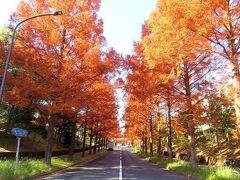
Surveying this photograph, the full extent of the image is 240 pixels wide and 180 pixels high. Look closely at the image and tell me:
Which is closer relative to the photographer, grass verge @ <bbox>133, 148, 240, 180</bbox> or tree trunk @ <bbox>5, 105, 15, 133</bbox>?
grass verge @ <bbox>133, 148, 240, 180</bbox>

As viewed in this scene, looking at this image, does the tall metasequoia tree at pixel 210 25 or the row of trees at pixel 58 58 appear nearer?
the tall metasequoia tree at pixel 210 25

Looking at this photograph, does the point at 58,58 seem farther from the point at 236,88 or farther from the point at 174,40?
the point at 236,88

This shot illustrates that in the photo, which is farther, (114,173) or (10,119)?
(10,119)

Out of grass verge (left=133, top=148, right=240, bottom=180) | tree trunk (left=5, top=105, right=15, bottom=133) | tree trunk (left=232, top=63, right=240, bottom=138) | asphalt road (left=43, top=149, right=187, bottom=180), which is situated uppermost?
tree trunk (left=5, top=105, right=15, bottom=133)

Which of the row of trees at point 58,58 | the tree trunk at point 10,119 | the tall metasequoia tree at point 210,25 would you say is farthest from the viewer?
the tree trunk at point 10,119

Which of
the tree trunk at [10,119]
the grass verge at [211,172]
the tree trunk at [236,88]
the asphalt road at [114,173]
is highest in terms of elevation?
the tree trunk at [10,119]

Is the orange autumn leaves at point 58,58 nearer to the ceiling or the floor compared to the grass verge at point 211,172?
nearer to the ceiling

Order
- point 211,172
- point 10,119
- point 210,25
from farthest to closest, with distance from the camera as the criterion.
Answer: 1. point 10,119
2. point 211,172
3. point 210,25

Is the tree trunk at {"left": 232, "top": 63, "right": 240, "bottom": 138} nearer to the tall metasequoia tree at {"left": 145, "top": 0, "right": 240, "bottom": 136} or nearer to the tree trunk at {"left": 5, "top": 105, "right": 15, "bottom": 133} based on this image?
the tall metasequoia tree at {"left": 145, "top": 0, "right": 240, "bottom": 136}

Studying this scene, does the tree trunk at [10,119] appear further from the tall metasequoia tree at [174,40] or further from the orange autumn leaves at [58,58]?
the tall metasequoia tree at [174,40]

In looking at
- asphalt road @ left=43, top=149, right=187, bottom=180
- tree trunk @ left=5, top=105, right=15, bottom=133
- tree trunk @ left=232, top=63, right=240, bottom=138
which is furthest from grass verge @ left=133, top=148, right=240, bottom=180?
tree trunk @ left=5, top=105, right=15, bottom=133

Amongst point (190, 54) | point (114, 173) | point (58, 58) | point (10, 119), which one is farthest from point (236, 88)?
point (10, 119)

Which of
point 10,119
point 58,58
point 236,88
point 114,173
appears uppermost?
point 58,58

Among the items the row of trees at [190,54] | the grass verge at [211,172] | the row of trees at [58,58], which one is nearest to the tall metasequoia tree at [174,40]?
the row of trees at [190,54]
